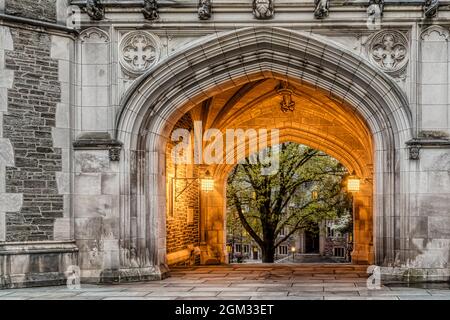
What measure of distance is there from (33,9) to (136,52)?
1775mm

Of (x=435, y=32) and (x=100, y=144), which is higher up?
(x=435, y=32)

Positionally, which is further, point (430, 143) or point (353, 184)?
point (353, 184)

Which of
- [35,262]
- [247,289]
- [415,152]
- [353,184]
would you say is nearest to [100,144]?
[35,262]

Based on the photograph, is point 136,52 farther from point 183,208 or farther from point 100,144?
point 183,208

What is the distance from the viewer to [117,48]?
1190cm

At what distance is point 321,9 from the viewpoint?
11.5 meters

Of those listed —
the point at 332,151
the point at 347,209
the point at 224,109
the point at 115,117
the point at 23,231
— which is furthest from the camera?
the point at 347,209

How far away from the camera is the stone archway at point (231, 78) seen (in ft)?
38.5

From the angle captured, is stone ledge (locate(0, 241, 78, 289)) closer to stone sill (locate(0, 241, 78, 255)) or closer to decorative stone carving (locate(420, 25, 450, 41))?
stone sill (locate(0, 241, 78, 255))

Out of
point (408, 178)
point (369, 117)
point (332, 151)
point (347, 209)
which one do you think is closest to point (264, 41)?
point (369, 117)

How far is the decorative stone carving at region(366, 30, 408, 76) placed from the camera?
1166 centimetres

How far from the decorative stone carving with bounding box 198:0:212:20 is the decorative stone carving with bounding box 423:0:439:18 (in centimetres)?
347

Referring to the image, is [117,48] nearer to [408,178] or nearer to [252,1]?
[252,1]
